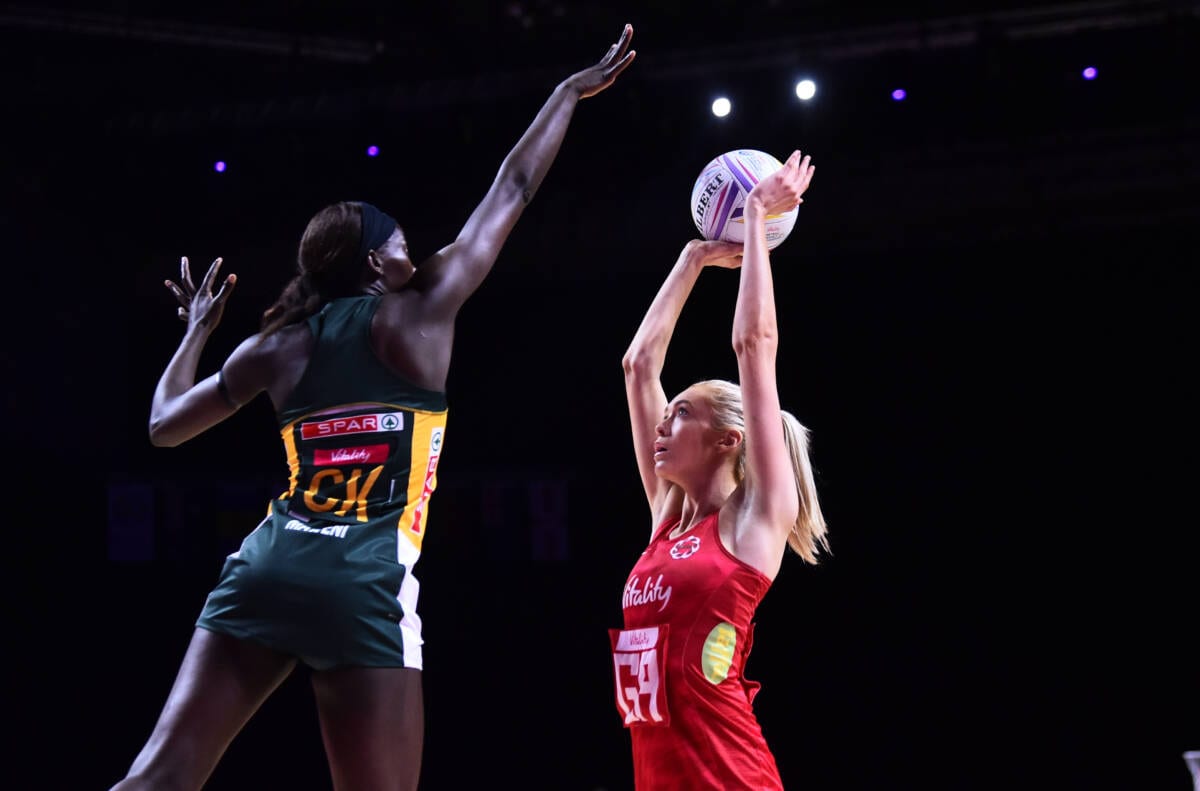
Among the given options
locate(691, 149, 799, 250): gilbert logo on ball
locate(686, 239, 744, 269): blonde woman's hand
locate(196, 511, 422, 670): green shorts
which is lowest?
locate(196, 511, 422, 670): green shorts

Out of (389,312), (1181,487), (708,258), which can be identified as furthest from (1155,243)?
(389,312)

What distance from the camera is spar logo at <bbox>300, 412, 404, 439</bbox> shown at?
2139 mm

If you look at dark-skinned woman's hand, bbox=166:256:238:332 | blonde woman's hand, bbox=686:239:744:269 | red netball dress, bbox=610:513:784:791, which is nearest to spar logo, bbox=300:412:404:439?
dark-skinned woman's hand, bbox=166:256:238:332

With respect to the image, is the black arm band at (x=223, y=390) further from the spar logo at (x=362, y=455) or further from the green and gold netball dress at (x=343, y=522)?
the spar logo at (x=362, y=455)

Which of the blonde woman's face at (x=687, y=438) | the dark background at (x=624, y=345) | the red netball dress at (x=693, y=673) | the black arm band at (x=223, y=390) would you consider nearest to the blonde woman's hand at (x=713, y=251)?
the blonde woman's face at (x=687, y=438)

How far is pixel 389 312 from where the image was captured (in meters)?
2.18

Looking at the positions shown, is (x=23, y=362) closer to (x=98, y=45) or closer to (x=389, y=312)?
(x=98, y=45)

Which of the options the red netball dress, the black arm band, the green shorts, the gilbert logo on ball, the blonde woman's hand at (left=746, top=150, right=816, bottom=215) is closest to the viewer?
the green shorts

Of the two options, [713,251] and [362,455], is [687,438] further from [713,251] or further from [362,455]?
[362,455]

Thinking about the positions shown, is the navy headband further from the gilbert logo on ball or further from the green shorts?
the gilbert logo on ball

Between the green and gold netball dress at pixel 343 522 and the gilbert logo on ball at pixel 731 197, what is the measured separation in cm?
122

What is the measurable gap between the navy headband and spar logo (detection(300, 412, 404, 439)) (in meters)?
0.33

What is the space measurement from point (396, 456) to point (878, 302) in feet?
19.6

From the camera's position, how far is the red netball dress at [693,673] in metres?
2.41
